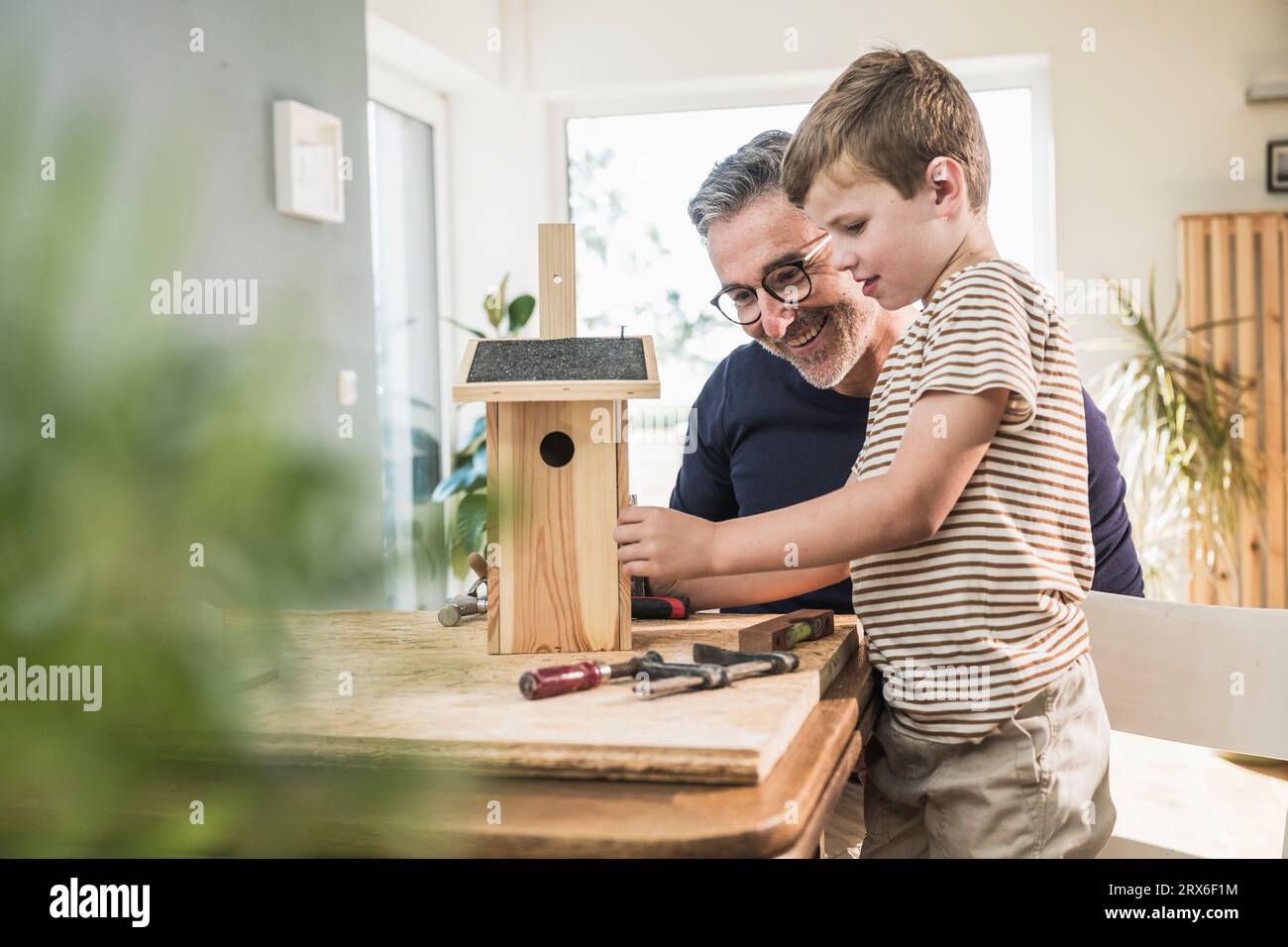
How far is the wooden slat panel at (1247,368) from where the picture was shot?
410cm

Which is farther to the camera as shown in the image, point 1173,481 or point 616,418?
point 1173,481

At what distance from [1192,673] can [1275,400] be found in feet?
10.9

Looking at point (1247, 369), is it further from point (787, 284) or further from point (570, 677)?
point (570, 677)

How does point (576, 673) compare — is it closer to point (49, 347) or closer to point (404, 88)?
point (49, 347)

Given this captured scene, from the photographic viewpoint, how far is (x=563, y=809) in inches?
28.1

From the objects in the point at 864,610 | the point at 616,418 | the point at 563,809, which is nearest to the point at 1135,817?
the point at 864,610

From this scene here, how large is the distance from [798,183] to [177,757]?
3.86ft

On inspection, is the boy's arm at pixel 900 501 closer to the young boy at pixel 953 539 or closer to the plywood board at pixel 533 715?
the young boy at pixel 953 539

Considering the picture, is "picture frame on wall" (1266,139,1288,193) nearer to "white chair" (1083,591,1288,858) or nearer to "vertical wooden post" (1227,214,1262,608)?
"vertical wooden post" (1227,214,1262,608)

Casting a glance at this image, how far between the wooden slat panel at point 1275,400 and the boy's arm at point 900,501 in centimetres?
370

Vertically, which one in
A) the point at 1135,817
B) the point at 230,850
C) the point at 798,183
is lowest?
the point at 1135,817

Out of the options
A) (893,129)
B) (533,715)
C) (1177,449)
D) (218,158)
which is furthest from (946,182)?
(1177,449)

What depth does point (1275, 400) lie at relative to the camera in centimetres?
415

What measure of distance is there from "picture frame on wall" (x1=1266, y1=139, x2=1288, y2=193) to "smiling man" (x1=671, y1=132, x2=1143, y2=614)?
123 inches
